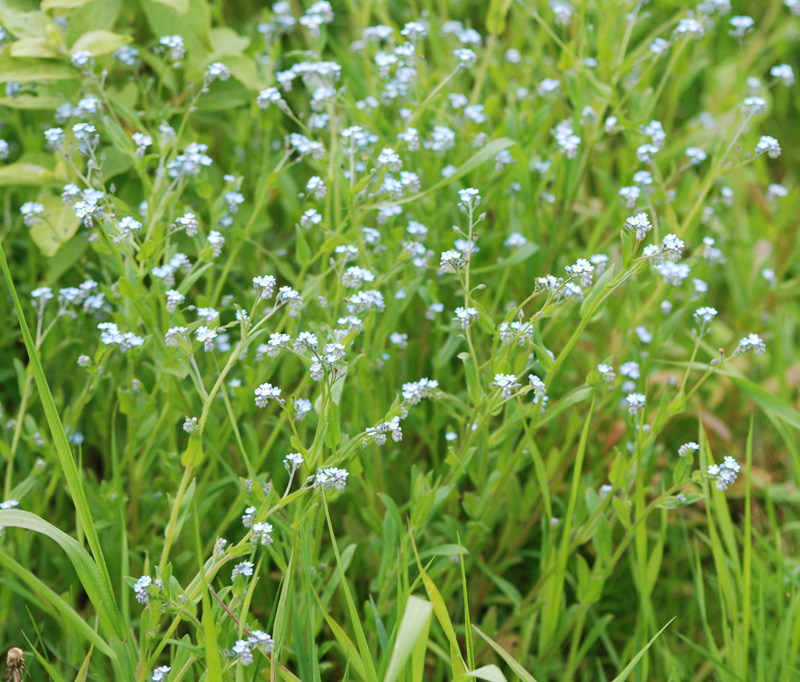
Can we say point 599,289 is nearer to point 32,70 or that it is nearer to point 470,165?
point 470,165

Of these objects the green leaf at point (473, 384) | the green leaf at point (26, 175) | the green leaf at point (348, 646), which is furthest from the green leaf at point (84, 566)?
the green leaf at point (26, 175)

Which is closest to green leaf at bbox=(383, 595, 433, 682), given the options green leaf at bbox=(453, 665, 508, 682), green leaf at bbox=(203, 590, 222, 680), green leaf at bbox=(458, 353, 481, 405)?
green leaf at bbox=(453, 665, 508, 682)

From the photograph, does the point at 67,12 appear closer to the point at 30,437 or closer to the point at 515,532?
the point at 30,437

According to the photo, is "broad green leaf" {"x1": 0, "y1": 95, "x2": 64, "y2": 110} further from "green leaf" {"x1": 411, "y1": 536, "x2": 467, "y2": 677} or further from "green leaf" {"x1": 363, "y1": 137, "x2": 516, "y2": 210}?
"green leaf" {"x1": 411, "y1": 536, "x2": 467, "y2": 677}

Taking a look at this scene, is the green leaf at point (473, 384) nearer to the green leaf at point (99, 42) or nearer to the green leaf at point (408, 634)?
the green leaf at point (408, 634)

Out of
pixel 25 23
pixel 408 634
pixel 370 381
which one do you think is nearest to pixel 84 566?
pixel 408 634

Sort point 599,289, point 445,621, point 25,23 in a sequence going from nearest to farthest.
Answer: point 445,621 → point 599,289 → point 25,23
